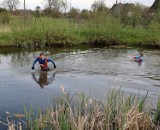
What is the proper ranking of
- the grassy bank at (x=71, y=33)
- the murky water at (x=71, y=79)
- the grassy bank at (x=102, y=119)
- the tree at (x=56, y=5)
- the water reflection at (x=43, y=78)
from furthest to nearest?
the tree at (x=56, y=5)
the grassy bank at (x=71, y=33)
the water reflection at (x=43, y=78)
the murky water at (x=71, y=79)
the grassy bank at (x=102, y=119)

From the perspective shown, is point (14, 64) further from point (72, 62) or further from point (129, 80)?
point (129, 80)

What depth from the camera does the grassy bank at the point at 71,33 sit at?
2709 cm

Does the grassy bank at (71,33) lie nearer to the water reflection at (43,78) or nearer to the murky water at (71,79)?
the murky water at (71,79)

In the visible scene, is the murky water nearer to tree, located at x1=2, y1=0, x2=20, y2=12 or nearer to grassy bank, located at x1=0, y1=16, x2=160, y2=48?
grassy bank, located at x1=0, y1=16, x2=160, y2=48

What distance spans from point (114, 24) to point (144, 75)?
52.8ft

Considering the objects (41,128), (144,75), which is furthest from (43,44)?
(41,128)

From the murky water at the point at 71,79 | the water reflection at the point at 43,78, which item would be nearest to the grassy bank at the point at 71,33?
the murky water at the point at 71,79

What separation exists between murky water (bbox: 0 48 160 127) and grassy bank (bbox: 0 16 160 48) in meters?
5.14

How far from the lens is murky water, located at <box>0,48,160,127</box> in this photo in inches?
445

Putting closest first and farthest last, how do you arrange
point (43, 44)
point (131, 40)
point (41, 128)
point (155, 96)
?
point (41, 128) < point (155, 96) < point (43, 44) < point (131, 40)

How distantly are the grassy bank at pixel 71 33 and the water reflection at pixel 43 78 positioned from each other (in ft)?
38.8

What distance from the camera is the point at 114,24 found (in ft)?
103

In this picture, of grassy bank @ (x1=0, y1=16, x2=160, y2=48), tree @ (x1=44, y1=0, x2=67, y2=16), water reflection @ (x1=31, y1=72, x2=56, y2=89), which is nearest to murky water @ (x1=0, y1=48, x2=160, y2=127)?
water reflection @ (x1=31, y1=72, x2=56, y2=89)

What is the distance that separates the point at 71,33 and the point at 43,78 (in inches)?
605
